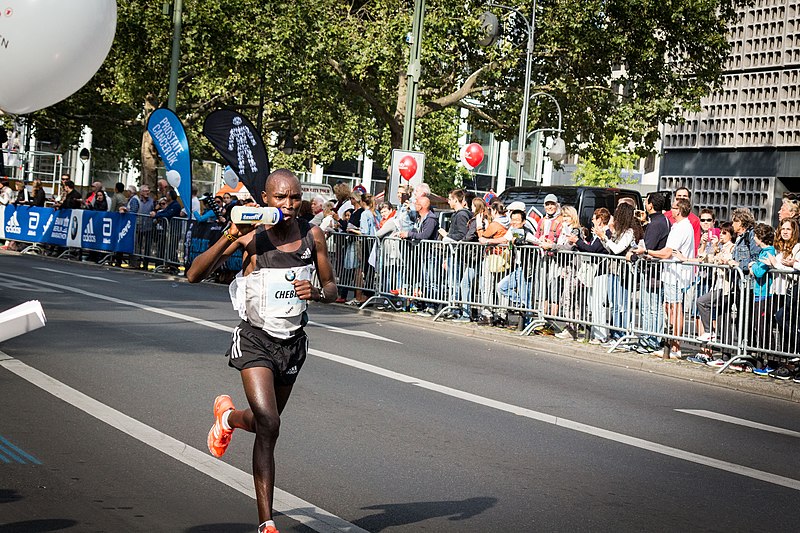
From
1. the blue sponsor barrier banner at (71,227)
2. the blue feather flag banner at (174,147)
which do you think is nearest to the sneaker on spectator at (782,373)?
the blue feather flag banner at (174,147)

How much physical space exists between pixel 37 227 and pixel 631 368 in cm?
2026

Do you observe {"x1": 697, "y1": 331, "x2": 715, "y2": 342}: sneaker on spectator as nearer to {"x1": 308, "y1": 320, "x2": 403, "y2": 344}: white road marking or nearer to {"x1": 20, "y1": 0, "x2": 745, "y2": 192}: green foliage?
{"x1": 308, "y1": 320, "x2": 403, "y2": 344}: white road marking

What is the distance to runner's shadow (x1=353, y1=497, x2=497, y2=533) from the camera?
6344mm

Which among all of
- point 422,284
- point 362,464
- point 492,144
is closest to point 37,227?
point 422,284

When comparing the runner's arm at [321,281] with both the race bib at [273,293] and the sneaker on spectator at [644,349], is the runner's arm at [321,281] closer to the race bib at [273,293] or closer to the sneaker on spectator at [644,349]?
the race bib at [273,293]

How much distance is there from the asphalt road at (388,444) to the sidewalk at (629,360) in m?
0.47

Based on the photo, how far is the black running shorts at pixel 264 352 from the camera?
6000 mm

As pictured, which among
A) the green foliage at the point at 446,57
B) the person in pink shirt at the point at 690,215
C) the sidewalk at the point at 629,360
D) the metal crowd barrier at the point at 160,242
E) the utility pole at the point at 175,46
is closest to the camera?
the sidewalk at the point at 629,360

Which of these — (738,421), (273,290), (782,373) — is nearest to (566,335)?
(782,373)

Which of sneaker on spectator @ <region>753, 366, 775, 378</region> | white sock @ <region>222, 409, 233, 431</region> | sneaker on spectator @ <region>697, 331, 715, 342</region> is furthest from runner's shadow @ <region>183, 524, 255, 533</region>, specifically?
sneaker on spectator @ <region>697, 331, 715, 342</region>

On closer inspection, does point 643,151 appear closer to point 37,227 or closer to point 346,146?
point 346,146

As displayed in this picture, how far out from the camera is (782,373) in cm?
1373

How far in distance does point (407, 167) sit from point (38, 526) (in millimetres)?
18928

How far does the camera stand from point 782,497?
7648 mm
